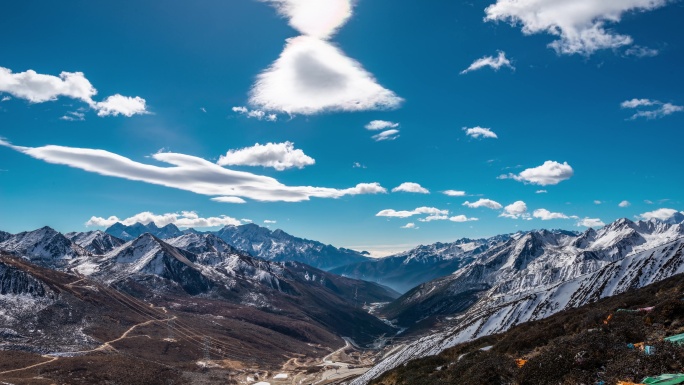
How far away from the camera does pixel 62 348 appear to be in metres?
134

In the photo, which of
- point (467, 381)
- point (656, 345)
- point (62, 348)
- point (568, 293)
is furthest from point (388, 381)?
point (62, 348)

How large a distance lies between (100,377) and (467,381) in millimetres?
117610

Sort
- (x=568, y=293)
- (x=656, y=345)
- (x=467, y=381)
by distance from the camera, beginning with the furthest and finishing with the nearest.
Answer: (x=568, y=293) → (x=467, y=381) → (x=656, y=345)

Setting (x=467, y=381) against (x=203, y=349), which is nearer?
(x=467, y=381)

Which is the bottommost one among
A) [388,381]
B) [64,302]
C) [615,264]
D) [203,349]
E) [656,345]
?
[203,349]

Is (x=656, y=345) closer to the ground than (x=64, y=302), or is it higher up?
higher up

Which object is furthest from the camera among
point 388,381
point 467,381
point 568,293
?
point 568,293

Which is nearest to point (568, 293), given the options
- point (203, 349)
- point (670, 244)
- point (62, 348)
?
point (670, 244)

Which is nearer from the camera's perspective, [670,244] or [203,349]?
[670,244]

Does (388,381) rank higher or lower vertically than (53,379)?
higher

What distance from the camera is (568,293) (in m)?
103

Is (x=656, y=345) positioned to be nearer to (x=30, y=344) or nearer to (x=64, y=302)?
(x=30, y=344)

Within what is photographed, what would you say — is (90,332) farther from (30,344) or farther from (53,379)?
(53,379)

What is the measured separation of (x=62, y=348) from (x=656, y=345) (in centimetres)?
16483
